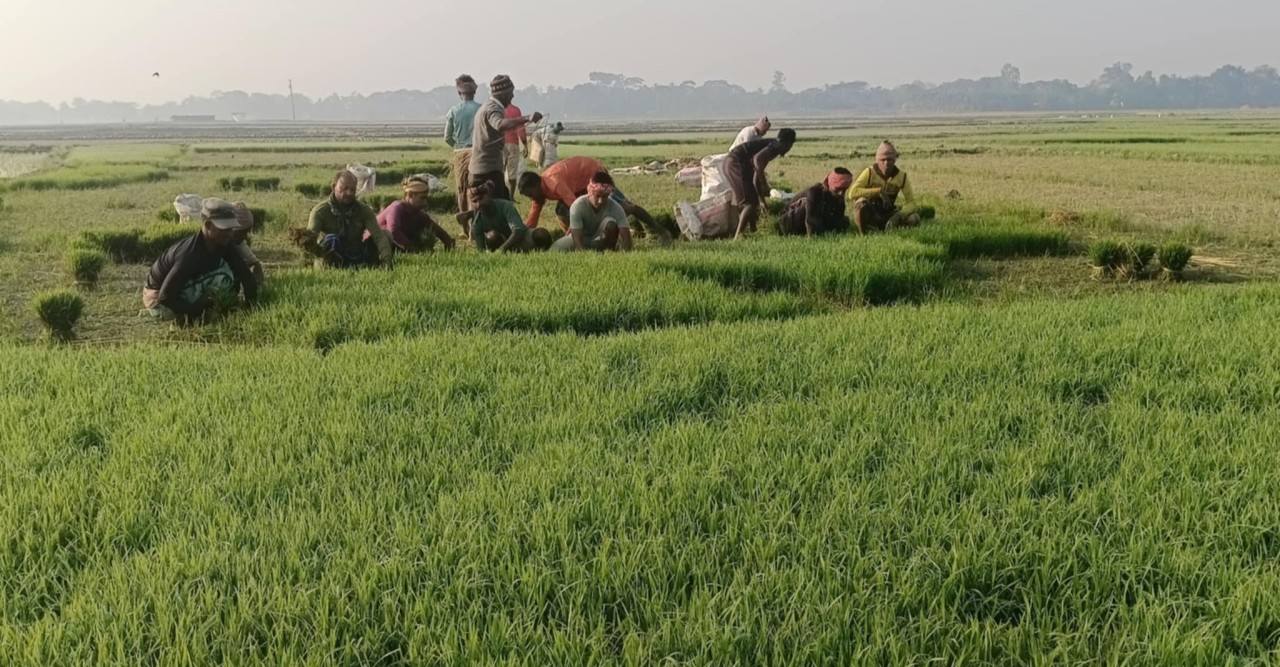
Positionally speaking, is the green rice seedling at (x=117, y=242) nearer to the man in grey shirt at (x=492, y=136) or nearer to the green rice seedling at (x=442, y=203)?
the man in grey shirt at (x=492, y=136)

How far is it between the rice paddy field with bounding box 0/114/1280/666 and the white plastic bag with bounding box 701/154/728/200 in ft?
11.0

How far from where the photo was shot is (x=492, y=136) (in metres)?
7.63

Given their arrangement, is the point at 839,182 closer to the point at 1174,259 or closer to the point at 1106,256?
the point at 1106,256

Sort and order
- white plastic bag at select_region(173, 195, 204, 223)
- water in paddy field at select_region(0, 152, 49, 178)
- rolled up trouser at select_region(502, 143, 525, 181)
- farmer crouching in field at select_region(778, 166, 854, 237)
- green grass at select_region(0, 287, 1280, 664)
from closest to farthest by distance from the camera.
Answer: green grass at select_region(0, 287, 1280, 664)
farmer crouching in field at select_region(778, 166, 854, 237)
rolled up trouser at select_region(502, 143, 525, 181)
white plastic bag at select_region(173, 195, 204, 223)
water in paddy field at select_region(0, 152, 49, 178)

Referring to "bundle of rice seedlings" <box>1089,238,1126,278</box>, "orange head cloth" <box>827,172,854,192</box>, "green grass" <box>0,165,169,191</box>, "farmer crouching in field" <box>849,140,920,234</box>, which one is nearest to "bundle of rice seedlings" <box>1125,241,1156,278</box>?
"bundle of rice seedlings" <box>1089,238,1126,278</box>

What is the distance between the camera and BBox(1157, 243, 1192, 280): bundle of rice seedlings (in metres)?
6.68

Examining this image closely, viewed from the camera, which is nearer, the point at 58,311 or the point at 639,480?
the point at 639,480

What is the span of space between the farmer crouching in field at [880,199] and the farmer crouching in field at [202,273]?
545cm

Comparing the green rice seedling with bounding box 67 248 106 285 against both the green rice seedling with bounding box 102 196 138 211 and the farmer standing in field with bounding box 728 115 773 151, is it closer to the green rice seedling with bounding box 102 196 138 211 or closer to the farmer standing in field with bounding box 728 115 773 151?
the farmer standing in field with bounding box 728 115 773 151

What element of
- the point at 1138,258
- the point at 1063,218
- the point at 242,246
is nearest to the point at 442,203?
the point at 242,246

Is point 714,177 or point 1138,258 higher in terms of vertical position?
point 714,177

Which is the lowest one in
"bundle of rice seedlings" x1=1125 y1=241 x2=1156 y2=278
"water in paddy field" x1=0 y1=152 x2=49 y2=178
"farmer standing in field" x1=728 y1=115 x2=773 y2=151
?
"bundle of rice seedlings" x1=1125 y1=241 x2=1156 y2=278

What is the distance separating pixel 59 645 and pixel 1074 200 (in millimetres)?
12423

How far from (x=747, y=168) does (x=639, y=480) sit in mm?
6223
